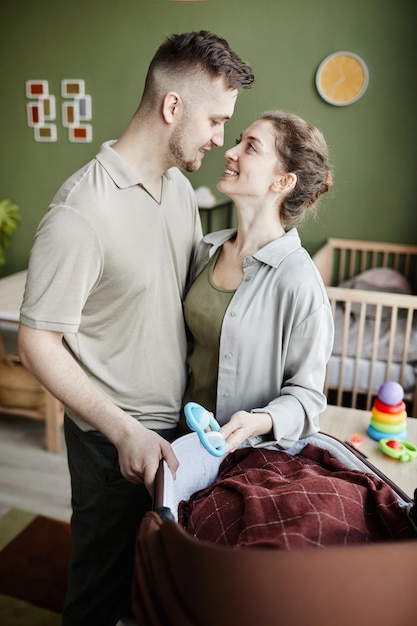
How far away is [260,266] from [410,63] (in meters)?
2.86

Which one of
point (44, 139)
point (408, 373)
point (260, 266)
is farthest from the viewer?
point (44, 139)

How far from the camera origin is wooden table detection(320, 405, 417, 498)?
1.46 meters

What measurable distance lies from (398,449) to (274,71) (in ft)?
9.69

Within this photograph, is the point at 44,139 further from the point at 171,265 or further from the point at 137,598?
the point at 137,598

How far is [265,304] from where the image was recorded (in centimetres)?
125

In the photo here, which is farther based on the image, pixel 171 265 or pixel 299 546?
Answer: pixel 171 265

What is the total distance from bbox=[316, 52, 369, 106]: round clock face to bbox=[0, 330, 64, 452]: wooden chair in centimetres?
251

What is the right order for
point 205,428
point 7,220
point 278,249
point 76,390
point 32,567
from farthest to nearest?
point 7,220 → point 32,567 → point 278,249 → point 76,390 → point 205,428

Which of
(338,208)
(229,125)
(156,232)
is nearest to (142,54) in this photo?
(229,125)

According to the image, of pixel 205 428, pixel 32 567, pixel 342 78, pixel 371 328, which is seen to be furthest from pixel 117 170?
pixel 342 78

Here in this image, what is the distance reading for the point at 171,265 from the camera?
140cm

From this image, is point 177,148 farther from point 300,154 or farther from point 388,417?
point 388,417

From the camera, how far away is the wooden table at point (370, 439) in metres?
1.46

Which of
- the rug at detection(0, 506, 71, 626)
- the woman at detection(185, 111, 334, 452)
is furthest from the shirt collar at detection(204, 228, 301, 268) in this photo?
the rug at detection(0, 506, 71, 626)
